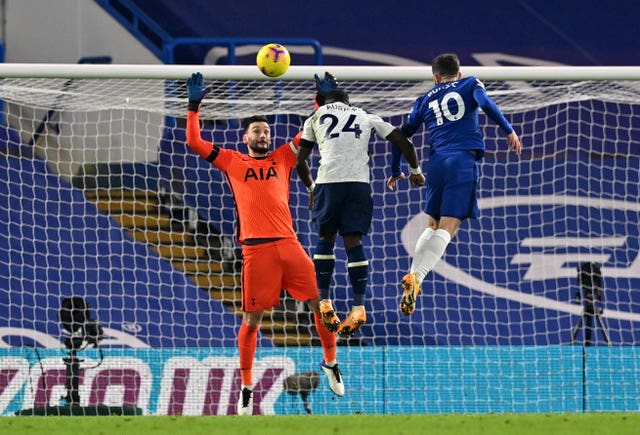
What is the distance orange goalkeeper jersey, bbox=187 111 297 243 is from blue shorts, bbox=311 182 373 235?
0.50 metres

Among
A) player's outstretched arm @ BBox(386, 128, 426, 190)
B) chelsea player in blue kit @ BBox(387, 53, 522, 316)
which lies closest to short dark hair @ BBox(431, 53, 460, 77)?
chelsea player in blue kit @ BBox(387, 53, 522, 316)

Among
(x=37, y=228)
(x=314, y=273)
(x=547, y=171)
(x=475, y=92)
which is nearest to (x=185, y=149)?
(x=37, y=228)

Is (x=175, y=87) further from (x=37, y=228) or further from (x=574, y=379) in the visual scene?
(x=574, y=379)

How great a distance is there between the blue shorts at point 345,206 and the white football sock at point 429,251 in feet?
1.57

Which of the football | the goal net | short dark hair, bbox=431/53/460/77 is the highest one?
the football

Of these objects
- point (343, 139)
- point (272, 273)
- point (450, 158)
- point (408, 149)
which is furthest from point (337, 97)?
point (272, 273)

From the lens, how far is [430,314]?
14.6 meters

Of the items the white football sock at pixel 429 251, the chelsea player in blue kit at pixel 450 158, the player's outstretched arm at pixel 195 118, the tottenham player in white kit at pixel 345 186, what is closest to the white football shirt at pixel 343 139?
the tottenham player in white kit at pixel 345 186

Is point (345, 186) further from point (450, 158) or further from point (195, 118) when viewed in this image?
point (195, 118)

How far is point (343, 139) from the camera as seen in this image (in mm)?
8227

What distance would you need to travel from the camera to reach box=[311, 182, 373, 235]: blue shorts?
26.9ft

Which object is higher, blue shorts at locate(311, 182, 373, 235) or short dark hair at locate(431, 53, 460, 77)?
short dark hair at locate(431, 53, 460, 77)

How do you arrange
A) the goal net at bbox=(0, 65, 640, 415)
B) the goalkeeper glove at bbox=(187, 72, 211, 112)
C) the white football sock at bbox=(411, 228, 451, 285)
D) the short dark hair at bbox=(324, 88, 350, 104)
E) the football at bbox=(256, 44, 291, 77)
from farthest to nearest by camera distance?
the goal net at bbox=(0, 65, 640, 415)
the goalkeeper glove at bbox=(187, 72, 211, 112)
the football at bbox=(256, 44, 291, 77)
the short dark hair at bbox=(324, 88, 350, 104)
the white football sock at bbox=(411, 228, 451, 285)

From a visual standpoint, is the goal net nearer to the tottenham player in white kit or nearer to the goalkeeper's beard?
the goalkeeper's beard
